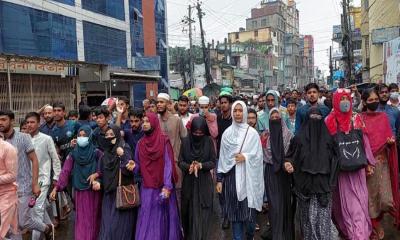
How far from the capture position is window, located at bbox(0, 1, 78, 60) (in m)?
17.0

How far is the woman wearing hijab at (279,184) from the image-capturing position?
4.96 m

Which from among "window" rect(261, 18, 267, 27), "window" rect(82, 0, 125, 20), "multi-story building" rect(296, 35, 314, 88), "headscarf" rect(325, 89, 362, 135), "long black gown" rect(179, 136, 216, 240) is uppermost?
"window" rect(261, 18, 267, 27)

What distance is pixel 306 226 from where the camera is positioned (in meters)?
4.82

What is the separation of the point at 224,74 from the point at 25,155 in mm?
48098

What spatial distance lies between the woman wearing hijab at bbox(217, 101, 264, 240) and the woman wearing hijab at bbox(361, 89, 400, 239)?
51.8 inches

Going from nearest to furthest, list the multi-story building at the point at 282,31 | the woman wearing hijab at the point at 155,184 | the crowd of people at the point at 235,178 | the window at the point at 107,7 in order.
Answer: the crowd of people at the point at 235,178
the woman wearing hijab at the point at 155,184
the window at the point at 107,7
the multi-story building at the point at 282,31

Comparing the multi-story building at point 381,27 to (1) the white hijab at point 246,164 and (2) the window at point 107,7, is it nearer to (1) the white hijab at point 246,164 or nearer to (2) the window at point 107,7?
(2) the window at point 107,7

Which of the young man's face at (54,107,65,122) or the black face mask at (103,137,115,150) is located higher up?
the young man's face at (54,107,65,122)

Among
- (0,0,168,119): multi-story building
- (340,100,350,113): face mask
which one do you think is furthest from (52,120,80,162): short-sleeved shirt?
(0,0,168,119): multi-story building

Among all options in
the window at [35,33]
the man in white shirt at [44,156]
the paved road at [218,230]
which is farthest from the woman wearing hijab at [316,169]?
the window at [35,33]

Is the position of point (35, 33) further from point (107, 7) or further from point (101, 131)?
point (101, 131)

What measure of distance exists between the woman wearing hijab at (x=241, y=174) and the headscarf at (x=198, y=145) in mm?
195

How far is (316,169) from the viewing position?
4.62 metres

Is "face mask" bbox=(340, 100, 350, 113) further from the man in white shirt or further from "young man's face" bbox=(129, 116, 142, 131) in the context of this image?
the man in white shirt
